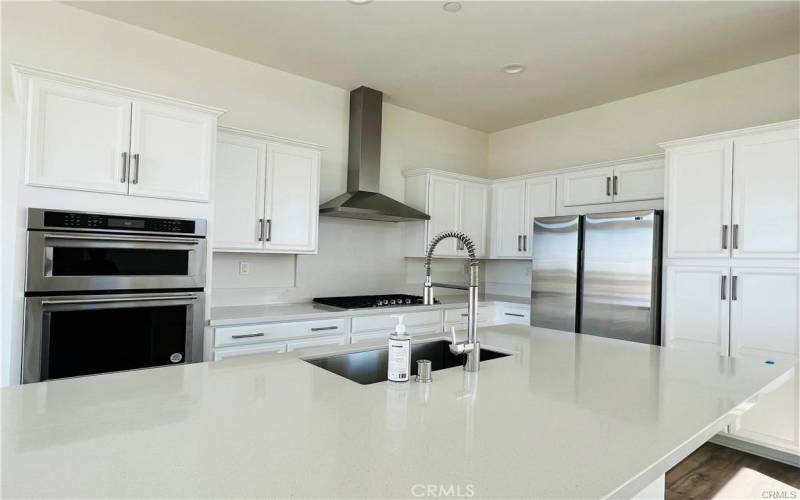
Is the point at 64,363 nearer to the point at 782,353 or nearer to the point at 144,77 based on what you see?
the point at 144,77

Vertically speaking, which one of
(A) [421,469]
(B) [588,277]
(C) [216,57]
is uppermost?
(C) [216,57]

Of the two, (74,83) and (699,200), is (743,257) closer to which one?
(699,200)

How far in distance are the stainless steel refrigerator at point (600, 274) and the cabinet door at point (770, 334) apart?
0.49m

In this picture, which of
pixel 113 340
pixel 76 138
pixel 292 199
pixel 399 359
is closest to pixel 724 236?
pixel 399 359

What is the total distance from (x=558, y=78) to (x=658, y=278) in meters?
1.72

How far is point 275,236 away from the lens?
3.33 meters

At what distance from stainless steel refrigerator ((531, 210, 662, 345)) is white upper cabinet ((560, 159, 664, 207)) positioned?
398mm

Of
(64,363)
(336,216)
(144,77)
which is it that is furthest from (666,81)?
(64,363)

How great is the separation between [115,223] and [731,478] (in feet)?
12.2

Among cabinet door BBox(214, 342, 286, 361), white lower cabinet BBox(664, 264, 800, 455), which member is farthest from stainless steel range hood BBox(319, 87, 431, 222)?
white lower cabinet BBox(664, 264, 800, 455)

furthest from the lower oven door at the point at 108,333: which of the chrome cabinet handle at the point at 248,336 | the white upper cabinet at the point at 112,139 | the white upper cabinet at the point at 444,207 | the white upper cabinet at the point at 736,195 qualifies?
the white upper cabinet at the point at 736,195

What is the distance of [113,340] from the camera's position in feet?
Result: 7.94

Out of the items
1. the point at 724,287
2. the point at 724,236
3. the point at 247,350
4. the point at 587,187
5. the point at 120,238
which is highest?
the point at 587,187

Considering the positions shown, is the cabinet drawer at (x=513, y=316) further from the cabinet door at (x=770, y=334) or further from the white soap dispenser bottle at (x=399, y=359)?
the white soap dispenser bottle at (x=399, y=359)
